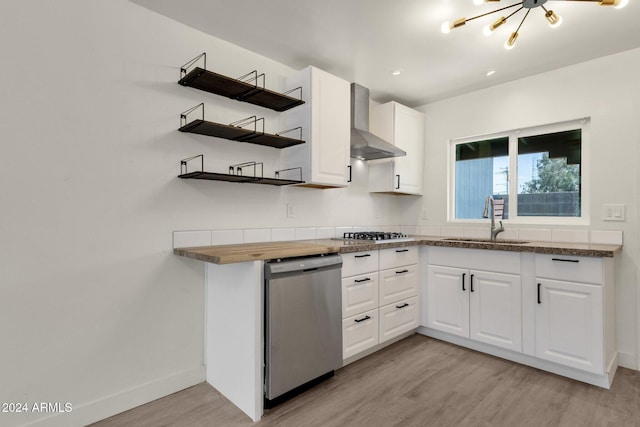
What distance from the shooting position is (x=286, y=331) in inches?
74.1

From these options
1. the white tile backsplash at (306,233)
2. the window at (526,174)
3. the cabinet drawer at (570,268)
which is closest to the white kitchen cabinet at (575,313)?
the cabinet drawer at (570,268)

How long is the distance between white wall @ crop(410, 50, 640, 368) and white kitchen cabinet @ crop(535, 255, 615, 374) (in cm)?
22

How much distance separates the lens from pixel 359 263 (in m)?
2.43

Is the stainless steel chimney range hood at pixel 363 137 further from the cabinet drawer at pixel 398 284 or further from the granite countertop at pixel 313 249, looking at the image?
the cabinet drawer at pixel 398 284

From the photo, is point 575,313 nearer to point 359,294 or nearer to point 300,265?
point 359,294

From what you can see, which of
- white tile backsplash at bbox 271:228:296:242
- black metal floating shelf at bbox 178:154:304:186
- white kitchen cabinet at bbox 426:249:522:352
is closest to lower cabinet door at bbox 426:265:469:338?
white kitchen cabinet at bbox 426:249:522:352

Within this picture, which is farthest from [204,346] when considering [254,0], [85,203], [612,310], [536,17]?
[536,17]

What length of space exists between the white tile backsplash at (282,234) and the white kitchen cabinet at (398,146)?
1140mm

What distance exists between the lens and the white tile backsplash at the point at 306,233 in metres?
2.83

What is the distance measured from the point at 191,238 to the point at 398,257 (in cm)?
165

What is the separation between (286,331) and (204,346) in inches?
28.0

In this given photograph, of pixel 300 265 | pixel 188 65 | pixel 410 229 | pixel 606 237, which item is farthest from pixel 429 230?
pixel 188 65

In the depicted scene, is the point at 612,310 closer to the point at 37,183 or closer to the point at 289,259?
the point at 289,259

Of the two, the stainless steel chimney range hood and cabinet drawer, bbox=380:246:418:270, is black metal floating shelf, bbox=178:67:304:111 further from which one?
cabinet drawer, bbox=380:246:418:270
